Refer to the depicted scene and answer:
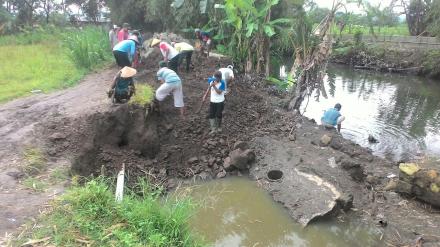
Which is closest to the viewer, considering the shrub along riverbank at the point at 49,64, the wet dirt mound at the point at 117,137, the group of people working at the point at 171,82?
the wet dirt mound at the point at 117,137

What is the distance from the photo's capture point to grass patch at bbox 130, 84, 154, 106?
8.76 metres

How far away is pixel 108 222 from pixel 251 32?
9156mm

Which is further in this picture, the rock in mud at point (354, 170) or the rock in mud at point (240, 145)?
the rock in mud at point (240, 145)

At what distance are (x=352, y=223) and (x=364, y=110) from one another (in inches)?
371

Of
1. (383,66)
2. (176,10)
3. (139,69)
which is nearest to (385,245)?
(139,69)

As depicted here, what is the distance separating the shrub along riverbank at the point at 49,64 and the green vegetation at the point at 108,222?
7.17 m

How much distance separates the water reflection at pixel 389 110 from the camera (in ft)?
37.9

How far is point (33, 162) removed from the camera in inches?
273

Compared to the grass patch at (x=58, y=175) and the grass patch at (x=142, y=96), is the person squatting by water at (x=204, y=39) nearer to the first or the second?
the grass patch at (x=142, y=96)

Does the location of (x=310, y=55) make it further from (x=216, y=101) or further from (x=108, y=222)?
(x=108, y=222)

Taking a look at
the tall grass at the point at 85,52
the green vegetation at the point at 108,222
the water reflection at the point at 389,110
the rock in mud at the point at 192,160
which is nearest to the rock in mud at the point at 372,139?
the water reflection at the point at 389,110

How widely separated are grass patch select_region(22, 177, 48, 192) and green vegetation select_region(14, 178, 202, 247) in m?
0.96

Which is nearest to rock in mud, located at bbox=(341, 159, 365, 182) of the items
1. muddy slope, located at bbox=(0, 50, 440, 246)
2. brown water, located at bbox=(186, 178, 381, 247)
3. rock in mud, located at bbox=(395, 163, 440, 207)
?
muddy slope, located at bbox=(0, 50, 440, 246)

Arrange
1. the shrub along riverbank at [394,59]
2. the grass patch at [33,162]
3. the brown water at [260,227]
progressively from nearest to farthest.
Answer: the brown water at [260,227] < the grass patch at [33,162] < the shrub along riverbank at [394,59]
